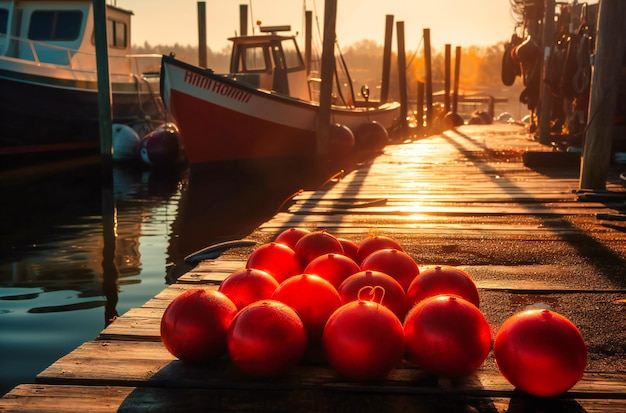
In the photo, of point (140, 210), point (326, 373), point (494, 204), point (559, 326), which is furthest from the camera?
point (140, 210)

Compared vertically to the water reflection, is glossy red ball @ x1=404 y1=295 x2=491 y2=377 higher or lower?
higher

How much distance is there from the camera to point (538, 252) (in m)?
4.60

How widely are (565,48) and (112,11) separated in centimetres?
1428

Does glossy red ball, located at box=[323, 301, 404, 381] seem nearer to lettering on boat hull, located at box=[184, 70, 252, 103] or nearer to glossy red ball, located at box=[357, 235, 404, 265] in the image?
glossy red ball, located at box=[357, 235, 404, 265]

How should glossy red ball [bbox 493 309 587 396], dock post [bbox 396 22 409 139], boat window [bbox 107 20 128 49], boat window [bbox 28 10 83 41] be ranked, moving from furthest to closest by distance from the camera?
1. dock post [bbox 396 22 409 139]
2. boat window [bbox 107 20 128 49]
3. boat window [bbox 28 10 83 41]
4. glossy red ball [bbox 493 309 587 396]

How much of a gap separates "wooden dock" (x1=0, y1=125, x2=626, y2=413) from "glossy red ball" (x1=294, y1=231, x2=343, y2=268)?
22.2 inches

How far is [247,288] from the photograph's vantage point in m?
2.86

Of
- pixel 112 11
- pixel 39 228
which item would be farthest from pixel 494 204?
pixel 112 11

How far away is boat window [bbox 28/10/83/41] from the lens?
19.2 metres

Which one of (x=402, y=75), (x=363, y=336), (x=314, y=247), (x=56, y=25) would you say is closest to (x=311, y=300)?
(x=363, y=336)

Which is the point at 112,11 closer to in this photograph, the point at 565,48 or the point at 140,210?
the point at 140,210

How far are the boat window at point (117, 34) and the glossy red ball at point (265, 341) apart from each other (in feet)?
67.0

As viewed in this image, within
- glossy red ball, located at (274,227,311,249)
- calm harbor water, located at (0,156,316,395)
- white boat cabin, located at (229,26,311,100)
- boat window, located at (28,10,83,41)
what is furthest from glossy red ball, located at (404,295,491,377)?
boat window, located at (28,10,83,41)

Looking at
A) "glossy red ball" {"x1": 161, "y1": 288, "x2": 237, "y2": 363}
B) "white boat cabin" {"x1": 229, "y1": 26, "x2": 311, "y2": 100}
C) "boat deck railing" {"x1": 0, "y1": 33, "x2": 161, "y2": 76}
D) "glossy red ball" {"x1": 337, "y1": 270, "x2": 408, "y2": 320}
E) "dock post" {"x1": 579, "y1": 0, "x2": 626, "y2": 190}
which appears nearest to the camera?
Answer: "glossy red ball" {"x1": 161, "y1": 288, "x2": 237, "y2": 363}
